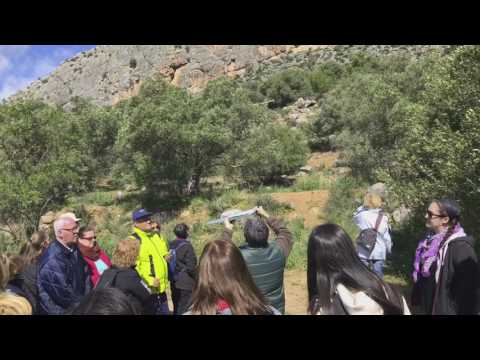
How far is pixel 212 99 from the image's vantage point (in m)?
20.8

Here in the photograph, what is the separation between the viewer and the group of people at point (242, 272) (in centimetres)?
205

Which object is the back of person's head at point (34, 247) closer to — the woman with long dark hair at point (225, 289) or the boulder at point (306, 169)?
the woman with long dark hair at point (225, 289)

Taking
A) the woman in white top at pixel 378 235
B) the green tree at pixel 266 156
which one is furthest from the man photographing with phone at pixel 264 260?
the green tree at pixel 266 156

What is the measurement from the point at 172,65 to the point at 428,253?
67.0 metres

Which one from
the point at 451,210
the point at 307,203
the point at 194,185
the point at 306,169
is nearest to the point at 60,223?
the point at 451,210

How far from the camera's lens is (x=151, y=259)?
4246 mm

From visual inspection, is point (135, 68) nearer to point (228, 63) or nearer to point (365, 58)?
point (228, 63)

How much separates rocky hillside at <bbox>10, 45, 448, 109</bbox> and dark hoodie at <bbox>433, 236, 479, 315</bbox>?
53.9 metres

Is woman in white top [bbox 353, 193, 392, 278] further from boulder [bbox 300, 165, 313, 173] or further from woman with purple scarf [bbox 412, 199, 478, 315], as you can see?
boulder [bbox 300, 165, 313, 173]

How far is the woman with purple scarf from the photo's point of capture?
2.92 meters

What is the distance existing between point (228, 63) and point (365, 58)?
31.5 metres

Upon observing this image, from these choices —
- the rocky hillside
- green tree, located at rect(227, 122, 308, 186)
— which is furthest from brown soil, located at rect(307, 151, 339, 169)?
the rocky hillside

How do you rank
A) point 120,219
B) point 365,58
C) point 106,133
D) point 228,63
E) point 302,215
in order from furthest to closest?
point 228,63, point 365,58, point 106,133, point 120,219, point 302,215
